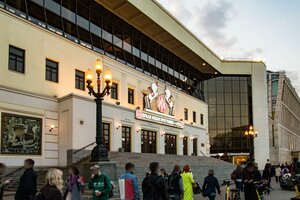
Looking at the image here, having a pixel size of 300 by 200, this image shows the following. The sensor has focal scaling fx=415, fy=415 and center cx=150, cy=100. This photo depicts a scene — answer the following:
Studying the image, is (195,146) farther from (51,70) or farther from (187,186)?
(187,186)

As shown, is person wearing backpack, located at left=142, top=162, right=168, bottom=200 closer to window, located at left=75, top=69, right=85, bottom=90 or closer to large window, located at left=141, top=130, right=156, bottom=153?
window, located at left=75, top=69, right=85, bottom=90

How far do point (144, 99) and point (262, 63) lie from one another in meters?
28.8

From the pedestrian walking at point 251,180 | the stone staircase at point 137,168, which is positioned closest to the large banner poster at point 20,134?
the stone staircase at point 137,168

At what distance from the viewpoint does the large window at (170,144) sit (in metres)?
38.5

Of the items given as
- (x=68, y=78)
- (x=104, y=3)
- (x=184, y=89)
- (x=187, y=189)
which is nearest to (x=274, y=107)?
(x=184, y=89)

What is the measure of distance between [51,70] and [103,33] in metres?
7.22

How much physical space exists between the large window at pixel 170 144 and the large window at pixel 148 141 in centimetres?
255

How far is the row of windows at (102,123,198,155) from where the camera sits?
29391mm

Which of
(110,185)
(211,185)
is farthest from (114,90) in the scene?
(110,185)

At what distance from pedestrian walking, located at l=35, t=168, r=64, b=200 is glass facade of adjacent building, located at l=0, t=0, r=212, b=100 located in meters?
18.7

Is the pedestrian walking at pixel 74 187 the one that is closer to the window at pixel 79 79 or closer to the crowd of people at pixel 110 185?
the crowd of people at pixel 110 185

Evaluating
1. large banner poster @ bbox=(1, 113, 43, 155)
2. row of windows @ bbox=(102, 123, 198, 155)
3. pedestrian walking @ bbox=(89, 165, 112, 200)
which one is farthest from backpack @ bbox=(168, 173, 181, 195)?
row of windows @ bbox=(102, 123, 198, 155)

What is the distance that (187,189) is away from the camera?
40.0ft

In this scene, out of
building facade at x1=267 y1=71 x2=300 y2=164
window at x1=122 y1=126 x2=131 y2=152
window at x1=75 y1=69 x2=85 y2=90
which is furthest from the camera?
building facade at x1=267 y1=71 x2=300 y2=164
